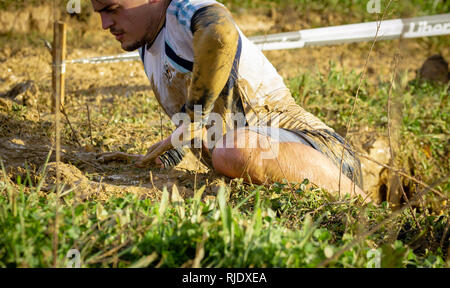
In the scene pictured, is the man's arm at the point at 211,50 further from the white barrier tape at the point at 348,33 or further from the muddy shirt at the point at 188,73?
the white barrier tape at the point at 348,33

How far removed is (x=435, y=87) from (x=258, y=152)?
359 cm

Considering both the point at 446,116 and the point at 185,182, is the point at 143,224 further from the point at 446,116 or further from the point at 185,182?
the point at 446,116

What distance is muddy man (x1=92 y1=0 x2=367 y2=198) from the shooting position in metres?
2.41

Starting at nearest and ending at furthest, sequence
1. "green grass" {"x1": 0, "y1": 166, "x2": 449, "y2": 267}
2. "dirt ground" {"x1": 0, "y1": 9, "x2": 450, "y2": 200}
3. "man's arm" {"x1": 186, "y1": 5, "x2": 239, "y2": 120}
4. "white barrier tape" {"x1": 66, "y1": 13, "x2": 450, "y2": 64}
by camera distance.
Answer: "green grass" {"x1": 0, "y1": 166, "x2": 449, "y2": 267}
"man's arm" {"x1": 186, "y1": 5, "x2": 239, "y2": 120}
"dirt ground" {"x1": 0, "y1": 9, "x2": 450, "y2": 200}
"white barrier tape" {"x1": 66, "y1": 13, "x2": 450, "y2": 64}

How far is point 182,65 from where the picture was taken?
2.70 m

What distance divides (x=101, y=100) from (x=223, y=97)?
2113 mm

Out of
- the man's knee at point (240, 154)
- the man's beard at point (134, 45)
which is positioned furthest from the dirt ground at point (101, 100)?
the man's beard at point (134, 45)

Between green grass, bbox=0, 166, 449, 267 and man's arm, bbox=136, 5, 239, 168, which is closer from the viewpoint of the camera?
green grass, bbox=0, 166, 449, 267

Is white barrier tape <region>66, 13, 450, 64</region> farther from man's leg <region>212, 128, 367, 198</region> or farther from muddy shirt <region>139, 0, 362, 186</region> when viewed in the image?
man's leg <region>212, 128, 367, 198</region>

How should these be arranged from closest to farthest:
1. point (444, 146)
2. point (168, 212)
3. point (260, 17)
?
point (168, 212) < point (444, 146) < point (260, 17)

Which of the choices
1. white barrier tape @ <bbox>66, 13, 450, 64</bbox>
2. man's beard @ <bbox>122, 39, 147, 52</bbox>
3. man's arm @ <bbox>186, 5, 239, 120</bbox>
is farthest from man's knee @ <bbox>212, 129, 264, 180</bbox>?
white barrier tape @ <bbox>66, 13, 450, 64</bbox>

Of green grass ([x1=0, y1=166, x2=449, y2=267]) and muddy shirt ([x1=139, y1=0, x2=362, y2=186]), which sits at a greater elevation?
muddy shirt ([x1=139, y1=0, x2=362, y2=186])

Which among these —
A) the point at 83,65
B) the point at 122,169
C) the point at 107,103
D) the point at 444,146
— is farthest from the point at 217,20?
the point at 83,65

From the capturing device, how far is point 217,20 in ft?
7.63
